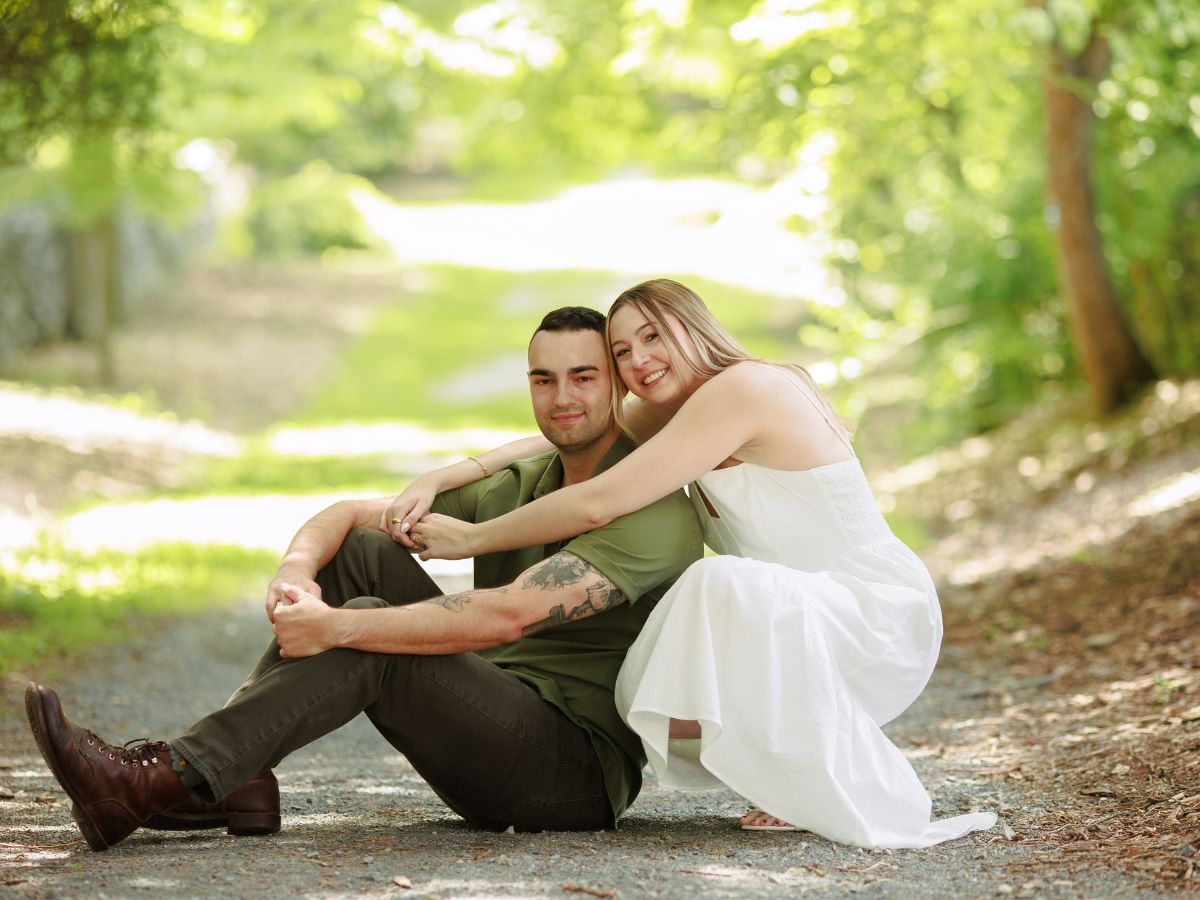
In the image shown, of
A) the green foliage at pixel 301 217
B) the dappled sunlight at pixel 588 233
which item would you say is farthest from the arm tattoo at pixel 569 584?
the green foliage at pixel 301 217

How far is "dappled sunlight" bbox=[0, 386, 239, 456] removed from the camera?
13.9m

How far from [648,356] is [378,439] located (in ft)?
42.1

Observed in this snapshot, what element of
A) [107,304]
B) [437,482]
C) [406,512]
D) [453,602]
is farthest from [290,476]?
[453,602]

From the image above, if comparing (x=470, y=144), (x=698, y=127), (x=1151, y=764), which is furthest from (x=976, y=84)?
(x=470, y=144)

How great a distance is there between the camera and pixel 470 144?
19.2 metres

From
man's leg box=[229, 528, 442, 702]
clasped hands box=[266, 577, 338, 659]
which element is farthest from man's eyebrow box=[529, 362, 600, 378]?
clasped hands box=[266, 577, 338, 659]

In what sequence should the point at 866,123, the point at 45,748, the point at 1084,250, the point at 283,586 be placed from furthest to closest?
the point at 866,123, the point at 1084,250, the point at 283,586, the point at 45,748

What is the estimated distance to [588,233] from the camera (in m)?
36.9

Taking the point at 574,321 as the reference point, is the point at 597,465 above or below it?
below

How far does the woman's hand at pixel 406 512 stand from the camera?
4527 millimetres

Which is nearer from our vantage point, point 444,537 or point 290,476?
point 444,537

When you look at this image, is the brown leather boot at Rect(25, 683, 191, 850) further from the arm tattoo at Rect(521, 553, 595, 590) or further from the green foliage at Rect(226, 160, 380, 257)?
the green foliage at Rect(226, 160, 380, 257)

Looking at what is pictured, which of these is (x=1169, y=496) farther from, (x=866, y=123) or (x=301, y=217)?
(x=301, y=217)

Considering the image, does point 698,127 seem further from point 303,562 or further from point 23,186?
point 303,562
